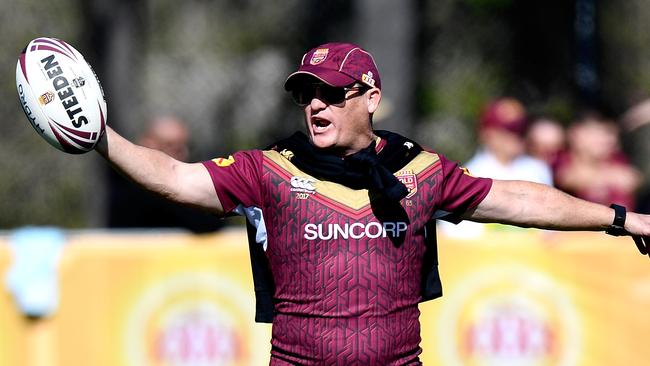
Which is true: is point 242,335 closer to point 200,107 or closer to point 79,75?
point 79,75

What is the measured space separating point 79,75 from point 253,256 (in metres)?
1.07

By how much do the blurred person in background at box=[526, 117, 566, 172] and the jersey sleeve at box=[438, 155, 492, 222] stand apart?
4421 mm

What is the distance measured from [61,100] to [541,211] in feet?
6.59

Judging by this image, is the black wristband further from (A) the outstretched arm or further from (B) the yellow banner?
(B) the yellow banner

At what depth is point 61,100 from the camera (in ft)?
15.9

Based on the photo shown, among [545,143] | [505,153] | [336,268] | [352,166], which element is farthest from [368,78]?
[545,143]

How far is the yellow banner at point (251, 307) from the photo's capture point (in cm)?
870

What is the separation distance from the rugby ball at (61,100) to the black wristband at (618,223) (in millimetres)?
2130

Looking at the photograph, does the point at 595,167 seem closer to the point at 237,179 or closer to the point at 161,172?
the point at 237,179

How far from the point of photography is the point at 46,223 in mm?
16578

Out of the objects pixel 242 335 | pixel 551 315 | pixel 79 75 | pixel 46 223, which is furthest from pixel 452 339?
pixel 46 223

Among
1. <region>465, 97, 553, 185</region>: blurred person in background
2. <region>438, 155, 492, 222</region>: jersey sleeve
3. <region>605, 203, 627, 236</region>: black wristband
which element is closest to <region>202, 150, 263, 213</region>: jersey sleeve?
<region>438, 155, 492, 222</region>: jersey sleeve

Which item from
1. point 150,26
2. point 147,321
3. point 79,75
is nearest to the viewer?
point 79,75

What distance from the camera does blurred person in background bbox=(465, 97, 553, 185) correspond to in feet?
31.2
